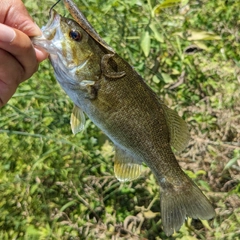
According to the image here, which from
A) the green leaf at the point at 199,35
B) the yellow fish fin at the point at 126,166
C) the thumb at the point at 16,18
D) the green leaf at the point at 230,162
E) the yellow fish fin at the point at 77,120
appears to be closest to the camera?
the thumb at the point at 16,18

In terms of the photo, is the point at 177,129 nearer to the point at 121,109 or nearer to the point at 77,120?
the point at 121,109

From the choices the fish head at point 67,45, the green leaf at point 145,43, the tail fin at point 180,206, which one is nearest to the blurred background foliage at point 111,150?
the green leaf at point 145,43

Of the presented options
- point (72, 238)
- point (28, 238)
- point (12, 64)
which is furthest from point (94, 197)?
point (12, 64)

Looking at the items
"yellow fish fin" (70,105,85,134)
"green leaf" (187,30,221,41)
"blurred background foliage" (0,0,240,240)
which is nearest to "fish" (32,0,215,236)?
"yellow fish fin" (70,105,85,134)

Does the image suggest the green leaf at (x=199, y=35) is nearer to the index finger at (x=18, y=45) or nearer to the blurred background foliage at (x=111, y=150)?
the blurred background foliage at (x=111, y=150)

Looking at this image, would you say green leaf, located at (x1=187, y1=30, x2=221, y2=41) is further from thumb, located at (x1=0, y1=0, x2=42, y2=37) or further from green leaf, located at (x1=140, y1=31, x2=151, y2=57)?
thumb, located at (x1=0, y1=0, x2=42, y2=37)
